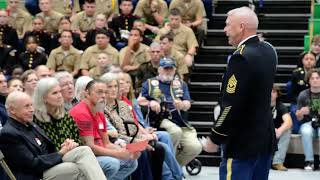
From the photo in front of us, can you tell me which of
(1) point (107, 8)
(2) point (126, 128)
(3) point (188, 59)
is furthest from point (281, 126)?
(1) point (107, 8)

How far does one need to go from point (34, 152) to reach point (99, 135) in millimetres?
1201

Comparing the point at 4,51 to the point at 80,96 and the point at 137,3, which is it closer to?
the point at 137,3

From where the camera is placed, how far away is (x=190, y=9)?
1345cm

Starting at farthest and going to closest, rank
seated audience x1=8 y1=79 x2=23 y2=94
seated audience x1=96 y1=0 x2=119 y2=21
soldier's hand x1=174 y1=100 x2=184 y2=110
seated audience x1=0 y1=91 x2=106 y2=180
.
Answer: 1. seated audience x1=96 y1=0 x2=119 y2=21
2. soldier's hand x1=174 y1=100 x2=184 y2=110
3. seated audience x1=8 y1=79 x2=23 y2=94
4. seated audience x1=0 y1=91 x2=106 y2=180

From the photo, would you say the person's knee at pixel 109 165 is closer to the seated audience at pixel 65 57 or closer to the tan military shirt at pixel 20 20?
the seated audience at pixel 65 57

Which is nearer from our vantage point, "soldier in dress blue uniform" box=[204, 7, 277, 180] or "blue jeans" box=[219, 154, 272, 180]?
"soldier in dress blue uniform" box=[204, 7, 277, 180]

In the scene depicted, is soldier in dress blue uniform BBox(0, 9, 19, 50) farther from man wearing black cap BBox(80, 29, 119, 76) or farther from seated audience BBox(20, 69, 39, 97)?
seated audience BBox(20, 69, 39, 97)

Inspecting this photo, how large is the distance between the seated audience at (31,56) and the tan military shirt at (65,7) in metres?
2.32

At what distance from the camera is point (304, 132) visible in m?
10.6

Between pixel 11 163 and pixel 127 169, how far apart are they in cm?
162

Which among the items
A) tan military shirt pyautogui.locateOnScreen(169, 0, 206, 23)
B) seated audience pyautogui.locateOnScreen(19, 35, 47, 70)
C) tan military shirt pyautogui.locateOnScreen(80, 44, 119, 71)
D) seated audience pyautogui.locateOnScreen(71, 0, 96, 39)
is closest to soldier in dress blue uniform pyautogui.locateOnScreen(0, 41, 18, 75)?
seated audience pyautogui.locateOnScreen(19, 35, 47, 70)

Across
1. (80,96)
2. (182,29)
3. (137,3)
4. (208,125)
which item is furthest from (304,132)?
(137,3)

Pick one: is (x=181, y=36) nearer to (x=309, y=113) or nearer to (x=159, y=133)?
(x=309, y=113)

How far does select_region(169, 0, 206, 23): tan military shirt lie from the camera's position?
1340 cm
